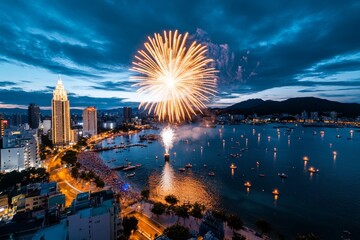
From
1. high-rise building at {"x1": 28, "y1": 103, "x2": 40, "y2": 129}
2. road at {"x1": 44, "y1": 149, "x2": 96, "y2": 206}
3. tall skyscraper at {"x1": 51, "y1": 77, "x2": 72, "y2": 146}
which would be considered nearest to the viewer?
road at {"x1": 44, "y1": 149, "x2": 96, "y2": 206}

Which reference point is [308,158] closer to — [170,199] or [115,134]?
[170,199]

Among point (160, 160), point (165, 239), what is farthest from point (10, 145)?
point (165, 239)

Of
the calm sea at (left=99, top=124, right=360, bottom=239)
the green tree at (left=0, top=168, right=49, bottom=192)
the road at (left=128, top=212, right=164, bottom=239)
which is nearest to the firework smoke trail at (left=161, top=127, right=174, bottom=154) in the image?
the calm sea at (left=99, top=124, right=360, bottom=239)

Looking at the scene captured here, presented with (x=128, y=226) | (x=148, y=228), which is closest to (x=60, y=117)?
(x=148, y=228)

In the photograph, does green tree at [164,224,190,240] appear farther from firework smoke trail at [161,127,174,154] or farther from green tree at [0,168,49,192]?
firework smoke trail at [161,127,174,154]

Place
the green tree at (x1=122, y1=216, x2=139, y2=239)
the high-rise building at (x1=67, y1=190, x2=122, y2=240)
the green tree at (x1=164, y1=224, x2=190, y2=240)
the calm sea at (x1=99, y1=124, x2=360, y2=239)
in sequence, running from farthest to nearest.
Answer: the calm sea at (x1=99, y1=124, x2=360, y2=239) < the green tree at (x1=122, y1=216, x2=139, y2=239) < the green tree at (x1=164, y1=224, x2=190, y2=240) < the high-rise building at (x1=67, y1=190, x2=122, y2=240)

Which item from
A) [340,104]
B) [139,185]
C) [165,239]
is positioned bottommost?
[139,185]

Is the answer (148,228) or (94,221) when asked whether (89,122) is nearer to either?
(148,228)

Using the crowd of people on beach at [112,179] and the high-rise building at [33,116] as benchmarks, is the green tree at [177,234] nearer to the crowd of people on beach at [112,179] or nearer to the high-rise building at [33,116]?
the crowd of people on beach at [112,179]
